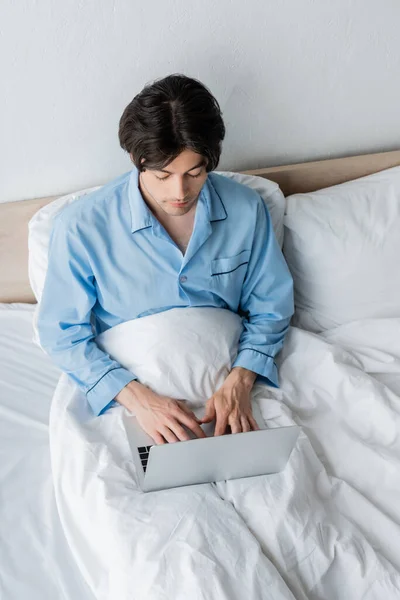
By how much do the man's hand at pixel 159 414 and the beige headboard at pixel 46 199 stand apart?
0.49 metres

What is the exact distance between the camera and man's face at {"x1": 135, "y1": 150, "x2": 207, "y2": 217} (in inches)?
42.9

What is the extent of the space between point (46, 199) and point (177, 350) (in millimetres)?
502

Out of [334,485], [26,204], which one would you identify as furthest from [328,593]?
[26,204]

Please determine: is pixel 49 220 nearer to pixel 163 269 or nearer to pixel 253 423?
pixel 163 269

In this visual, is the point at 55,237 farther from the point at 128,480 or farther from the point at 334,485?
the point at 334,485

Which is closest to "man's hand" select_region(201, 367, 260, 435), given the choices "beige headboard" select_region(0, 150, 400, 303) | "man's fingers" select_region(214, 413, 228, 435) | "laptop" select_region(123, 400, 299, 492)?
"man's fingers" select_region(214, 413, 228, 435)

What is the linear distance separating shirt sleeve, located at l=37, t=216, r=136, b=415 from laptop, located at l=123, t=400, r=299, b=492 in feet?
0.50

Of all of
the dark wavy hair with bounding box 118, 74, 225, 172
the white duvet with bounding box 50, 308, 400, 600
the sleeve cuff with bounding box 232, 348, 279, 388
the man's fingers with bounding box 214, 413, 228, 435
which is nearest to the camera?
the white duvet with bounding box 50, 308, 400, 600

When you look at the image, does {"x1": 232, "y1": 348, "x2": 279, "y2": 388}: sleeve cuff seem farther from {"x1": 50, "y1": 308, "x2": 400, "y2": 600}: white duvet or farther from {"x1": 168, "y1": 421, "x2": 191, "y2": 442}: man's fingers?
{"x1": 168, "y1": 421, "x2": 191, "y2": 442}: man's fingers

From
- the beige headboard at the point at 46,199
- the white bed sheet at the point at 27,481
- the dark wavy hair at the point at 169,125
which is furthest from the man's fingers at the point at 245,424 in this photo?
the beige headboard at the point at 46,199

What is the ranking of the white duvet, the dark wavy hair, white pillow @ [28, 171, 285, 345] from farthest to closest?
white pillow @ [28, 171, 285, 345] → the dark wavy hair → the white duvet

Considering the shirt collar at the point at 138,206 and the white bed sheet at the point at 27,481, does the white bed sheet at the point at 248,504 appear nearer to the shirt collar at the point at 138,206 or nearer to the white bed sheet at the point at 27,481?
the white bed sheet at the point at 27,481

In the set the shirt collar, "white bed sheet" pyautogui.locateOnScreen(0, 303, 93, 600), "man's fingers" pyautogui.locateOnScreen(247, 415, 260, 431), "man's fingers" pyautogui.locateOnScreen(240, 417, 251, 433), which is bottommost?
"white bed sheet" pyautogui.locateOnScreen(0, 303, 93, 600)

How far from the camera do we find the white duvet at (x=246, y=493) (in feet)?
3.14
